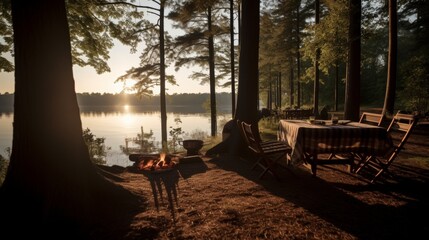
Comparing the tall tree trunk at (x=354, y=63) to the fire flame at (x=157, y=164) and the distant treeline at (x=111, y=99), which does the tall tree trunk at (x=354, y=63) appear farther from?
the distant treeline at (x=111, y=99)

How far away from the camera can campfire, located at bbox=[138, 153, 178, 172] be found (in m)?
6.38

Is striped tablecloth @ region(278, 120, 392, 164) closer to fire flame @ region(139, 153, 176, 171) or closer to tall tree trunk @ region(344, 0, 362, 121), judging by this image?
fire flame @ region(139, 153, 176, 171)

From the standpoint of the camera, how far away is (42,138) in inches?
131

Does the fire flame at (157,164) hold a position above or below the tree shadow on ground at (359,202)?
below

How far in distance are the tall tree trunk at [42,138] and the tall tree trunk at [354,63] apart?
10408 millimetres

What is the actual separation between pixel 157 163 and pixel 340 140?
4.55 meters

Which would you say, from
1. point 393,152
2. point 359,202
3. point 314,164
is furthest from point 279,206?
point 393,152

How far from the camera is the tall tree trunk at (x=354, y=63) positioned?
10102 millimetres

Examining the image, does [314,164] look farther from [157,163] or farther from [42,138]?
[42,138]

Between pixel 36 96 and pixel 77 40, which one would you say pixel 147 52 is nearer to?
pixel 77 40

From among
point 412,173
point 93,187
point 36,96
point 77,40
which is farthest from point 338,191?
point 77,40

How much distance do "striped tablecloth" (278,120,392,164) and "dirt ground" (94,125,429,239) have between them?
645mm

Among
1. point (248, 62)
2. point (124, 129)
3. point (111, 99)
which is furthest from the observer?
point (111, 99)

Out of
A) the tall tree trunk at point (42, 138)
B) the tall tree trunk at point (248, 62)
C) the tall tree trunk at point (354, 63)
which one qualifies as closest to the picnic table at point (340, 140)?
the tall tree trunk at point (248, 62)
